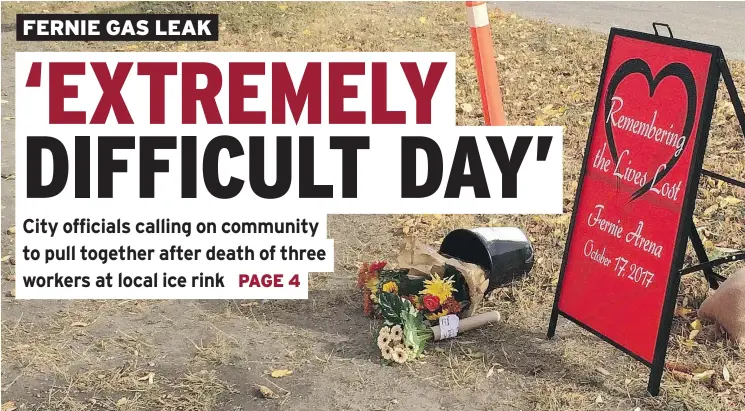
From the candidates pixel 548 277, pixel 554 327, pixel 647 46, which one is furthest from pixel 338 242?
pixel 647 46

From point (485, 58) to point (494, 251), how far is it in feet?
4.35

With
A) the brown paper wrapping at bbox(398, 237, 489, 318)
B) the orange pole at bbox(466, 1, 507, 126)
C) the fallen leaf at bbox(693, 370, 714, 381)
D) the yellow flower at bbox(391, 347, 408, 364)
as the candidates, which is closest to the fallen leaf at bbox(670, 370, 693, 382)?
the fallen leaf at bbox(693, 370, 714, 381)

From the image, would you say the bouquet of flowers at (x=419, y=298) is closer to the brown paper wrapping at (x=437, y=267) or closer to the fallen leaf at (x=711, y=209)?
the brown paper wrapping at (x=437, y=267)

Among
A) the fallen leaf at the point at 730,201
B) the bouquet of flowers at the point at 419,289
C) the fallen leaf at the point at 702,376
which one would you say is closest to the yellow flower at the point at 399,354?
the bouquet of flowers at the point at 419,289

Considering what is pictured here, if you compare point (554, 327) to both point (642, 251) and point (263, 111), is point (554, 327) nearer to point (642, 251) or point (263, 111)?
point (642, 251)

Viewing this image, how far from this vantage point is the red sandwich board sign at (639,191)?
11.7ft

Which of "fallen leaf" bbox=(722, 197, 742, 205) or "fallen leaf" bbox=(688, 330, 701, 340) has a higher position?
"fallen leaf" bbox=(722, 197, 742, 205)

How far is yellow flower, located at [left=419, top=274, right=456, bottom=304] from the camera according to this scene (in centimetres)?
439

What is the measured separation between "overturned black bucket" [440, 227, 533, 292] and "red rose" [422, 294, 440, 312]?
1.47 ft

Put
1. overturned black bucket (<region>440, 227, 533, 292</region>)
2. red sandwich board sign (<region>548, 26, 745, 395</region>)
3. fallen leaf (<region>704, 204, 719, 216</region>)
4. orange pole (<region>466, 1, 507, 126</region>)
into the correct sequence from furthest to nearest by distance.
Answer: fallen leaf (<region>704, 204, 719, 216</region>) < orange pole (<region>466, 1, 507, 126</region>) < overturned black bucket (<region>440, 227, 533, 292</region>) < red sandwich board sign (<region>548, 26, 745, 395</region>)

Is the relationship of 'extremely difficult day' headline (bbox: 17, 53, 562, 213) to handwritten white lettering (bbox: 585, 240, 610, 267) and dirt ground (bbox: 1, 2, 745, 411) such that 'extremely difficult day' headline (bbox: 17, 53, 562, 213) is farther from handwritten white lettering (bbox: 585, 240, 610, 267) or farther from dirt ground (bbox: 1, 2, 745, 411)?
handwritten white lettering (bbox: 585, 240, 610, 267)

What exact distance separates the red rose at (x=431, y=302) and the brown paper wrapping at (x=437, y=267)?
212 millimetres

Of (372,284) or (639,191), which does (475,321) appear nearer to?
(372,284)

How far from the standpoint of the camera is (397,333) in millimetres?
4168
